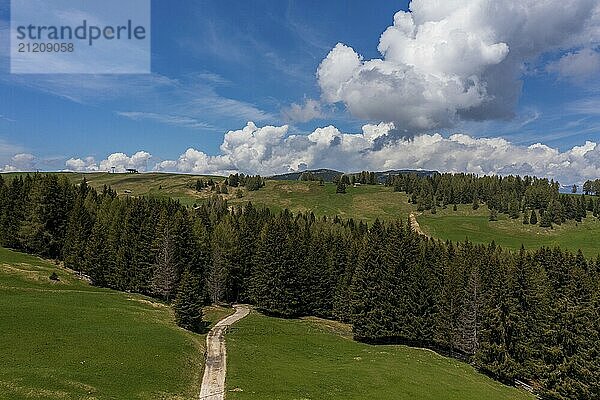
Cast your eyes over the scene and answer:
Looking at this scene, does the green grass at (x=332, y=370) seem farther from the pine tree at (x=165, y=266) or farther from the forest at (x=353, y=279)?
the pine tree at (x=165, y=266)

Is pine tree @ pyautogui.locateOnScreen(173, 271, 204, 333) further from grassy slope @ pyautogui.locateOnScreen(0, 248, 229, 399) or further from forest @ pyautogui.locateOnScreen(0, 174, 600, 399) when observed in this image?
grassy slope @ pyautogui.locateOnScreen(0, 248, 229, 399)

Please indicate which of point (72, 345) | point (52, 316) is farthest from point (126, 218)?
point (72, 345)

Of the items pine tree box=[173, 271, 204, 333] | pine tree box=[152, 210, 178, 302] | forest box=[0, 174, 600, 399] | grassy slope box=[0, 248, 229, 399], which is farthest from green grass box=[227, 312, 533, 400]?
pine tree box=[152, 210, 178, 302]

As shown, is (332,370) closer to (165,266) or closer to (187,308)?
(187,308)

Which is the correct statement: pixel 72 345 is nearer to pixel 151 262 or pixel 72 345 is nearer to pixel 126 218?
pixel 151 262

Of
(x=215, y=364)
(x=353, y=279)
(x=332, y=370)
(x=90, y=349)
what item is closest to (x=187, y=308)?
(x=215, y=364)

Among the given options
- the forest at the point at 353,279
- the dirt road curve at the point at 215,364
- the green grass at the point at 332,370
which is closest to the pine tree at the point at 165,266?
the forest at the point at 353,279
